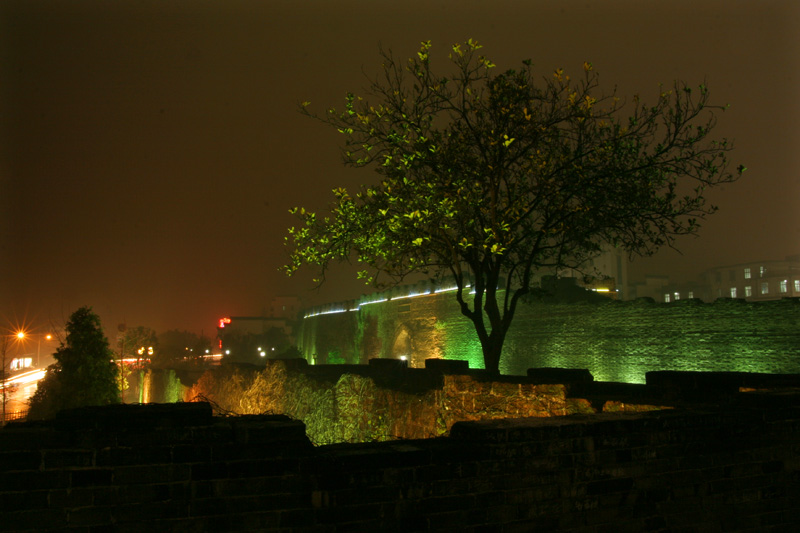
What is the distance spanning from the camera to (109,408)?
10.7 ft

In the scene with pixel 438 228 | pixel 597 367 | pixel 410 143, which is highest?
pixel 410 143

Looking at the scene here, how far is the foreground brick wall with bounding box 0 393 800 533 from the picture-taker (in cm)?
257

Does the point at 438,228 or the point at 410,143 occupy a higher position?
the point at 410,143

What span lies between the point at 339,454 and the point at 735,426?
2559mm

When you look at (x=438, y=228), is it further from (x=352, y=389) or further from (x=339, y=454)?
(x=339, y=454)

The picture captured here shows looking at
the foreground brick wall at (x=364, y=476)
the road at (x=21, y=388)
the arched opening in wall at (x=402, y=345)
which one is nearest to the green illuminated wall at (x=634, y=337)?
the arched opening in wall at (x=402, y=345)

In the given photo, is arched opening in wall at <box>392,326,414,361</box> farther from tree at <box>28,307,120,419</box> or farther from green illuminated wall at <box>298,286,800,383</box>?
tree at <box>28,307,120,419</box>

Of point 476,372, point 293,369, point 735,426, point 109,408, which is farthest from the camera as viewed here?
point 293,369

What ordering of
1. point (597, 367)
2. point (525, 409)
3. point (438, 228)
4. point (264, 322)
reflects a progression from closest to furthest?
point (525, 409)
point (438, 228)
point (597, 367)
point (264, 322)

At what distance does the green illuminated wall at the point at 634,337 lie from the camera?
14.9 meters

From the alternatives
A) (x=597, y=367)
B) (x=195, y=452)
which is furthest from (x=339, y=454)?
(x=597, y=367)

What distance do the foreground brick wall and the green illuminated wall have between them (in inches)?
512

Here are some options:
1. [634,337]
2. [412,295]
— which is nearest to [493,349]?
Result: [634,337]

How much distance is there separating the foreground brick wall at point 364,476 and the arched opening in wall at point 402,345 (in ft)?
94.3
